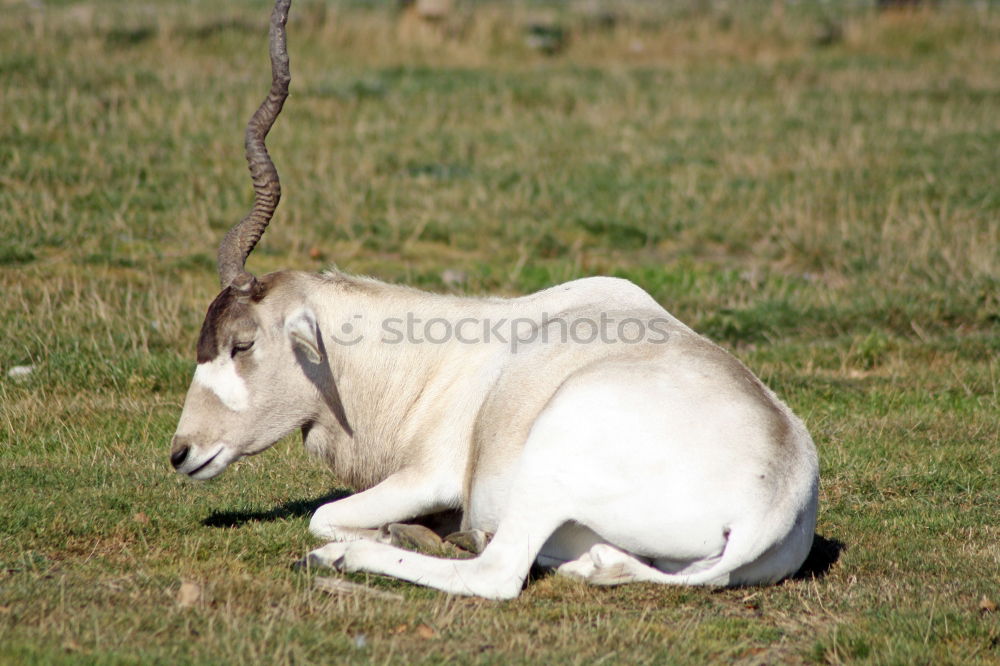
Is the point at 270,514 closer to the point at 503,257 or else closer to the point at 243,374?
the point at 243,374

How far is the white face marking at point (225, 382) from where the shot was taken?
18.8 ft

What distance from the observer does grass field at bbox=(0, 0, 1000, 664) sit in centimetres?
475

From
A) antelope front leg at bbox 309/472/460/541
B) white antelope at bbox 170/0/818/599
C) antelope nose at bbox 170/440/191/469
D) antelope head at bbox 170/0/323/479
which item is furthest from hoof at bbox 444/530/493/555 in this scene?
antelope nose at bbox 170/440/191/469

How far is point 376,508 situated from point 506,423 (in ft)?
2.35

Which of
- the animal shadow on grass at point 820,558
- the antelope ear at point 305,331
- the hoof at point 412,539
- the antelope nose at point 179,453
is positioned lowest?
the animal shadow on grass at point 820,558

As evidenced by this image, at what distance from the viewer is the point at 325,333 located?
6055 millimetres

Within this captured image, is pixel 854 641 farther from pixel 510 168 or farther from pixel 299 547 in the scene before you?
pixel 510 168

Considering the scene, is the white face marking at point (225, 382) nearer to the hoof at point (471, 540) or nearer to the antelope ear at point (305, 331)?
the antelope ear at point (305, 331)

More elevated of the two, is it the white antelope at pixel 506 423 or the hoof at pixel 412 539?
the white antelope at pixel 506 423

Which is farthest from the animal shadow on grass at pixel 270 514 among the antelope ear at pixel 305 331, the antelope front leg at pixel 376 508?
the antelope ear at pixel 305 331

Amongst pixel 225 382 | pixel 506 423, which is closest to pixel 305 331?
pixel 225 382

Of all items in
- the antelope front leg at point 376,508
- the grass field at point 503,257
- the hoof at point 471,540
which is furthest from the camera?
the antelope front leg at point 376,508

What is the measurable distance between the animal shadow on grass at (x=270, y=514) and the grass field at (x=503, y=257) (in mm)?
36

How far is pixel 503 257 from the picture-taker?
11820 millimetres
